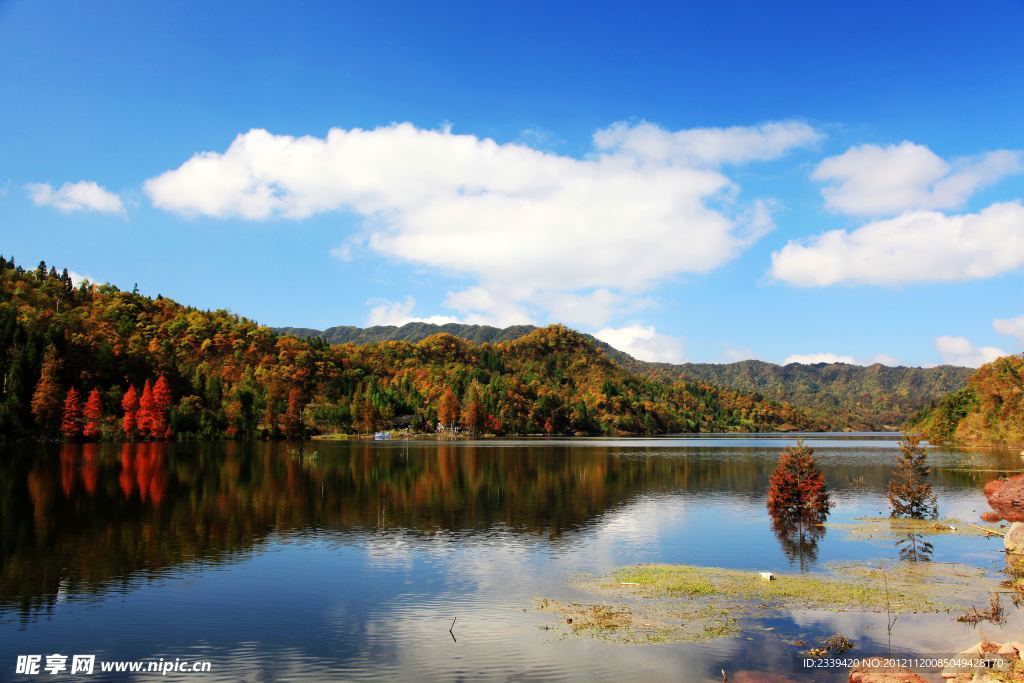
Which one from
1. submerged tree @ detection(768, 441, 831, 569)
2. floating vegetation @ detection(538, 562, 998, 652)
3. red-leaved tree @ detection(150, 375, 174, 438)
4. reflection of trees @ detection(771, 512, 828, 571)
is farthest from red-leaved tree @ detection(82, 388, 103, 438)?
floating vegetation @ detection(538, 562, 998, 652)

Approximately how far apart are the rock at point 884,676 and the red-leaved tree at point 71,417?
16432 cm

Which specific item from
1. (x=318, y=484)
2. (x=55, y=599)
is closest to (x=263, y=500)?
(x=318, y=484)

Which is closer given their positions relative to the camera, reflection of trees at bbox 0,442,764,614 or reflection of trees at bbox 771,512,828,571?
reflection of trees at bbox 0,442,764,614

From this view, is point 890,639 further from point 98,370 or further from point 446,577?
point 98,370

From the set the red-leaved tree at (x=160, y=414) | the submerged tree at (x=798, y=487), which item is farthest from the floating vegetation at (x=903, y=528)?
the red-leaved tree at (x=160, y=414)

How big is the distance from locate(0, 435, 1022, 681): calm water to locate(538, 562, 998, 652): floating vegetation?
1.26 m

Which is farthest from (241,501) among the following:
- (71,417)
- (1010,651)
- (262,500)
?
(71,417)

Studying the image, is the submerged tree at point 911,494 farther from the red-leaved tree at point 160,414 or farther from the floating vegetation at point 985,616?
the red-leaved tree at point 160,414

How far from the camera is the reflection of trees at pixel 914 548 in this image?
3803 centimetres

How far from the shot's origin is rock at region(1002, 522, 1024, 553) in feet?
127

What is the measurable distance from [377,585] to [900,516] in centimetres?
4395

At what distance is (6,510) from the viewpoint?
171ft

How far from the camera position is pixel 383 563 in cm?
3694

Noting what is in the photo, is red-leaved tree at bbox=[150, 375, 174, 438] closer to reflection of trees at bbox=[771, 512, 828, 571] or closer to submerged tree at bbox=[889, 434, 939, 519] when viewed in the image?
reflection of trees at bbox=[771, 512, 828, 571]
